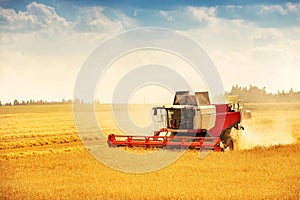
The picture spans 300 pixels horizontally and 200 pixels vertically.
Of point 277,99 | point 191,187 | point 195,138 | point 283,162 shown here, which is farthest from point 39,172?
point 277,99

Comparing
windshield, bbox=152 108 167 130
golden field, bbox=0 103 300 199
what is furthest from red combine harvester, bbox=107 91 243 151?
golden field, bbox=0 103 300 199

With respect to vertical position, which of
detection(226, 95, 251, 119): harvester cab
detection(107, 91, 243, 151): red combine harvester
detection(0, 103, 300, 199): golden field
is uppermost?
detection(226, 95, 251, 119): harvester cab

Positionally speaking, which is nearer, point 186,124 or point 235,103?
point 186,124

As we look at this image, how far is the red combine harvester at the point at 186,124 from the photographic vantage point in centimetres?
2012

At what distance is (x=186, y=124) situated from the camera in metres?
20.7

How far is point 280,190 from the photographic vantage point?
37.6 ft

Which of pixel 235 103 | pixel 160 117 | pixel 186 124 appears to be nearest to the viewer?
pixel 186 124

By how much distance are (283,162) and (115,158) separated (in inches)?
262

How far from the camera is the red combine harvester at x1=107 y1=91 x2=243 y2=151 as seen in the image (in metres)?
20.1

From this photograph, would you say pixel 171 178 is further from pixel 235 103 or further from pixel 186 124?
pixel 235 103

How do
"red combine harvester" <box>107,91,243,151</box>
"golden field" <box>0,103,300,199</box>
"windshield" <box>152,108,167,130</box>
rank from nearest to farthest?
1. "golden field" <box>0,103,300,199</box>
2. "red combine harvester" <box>107,91,243,151</box>
3. "windshield" <box>152,108,167,130</box>

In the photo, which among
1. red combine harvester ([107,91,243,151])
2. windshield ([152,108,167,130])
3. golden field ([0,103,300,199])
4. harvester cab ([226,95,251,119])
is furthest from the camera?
harvester cab ([226,95,251,119])

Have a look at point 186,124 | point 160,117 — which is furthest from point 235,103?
point 160,117

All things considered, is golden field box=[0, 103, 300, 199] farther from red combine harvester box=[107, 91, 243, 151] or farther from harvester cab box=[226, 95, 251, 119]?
harvester cab box=[226, 95, 251, 119]
